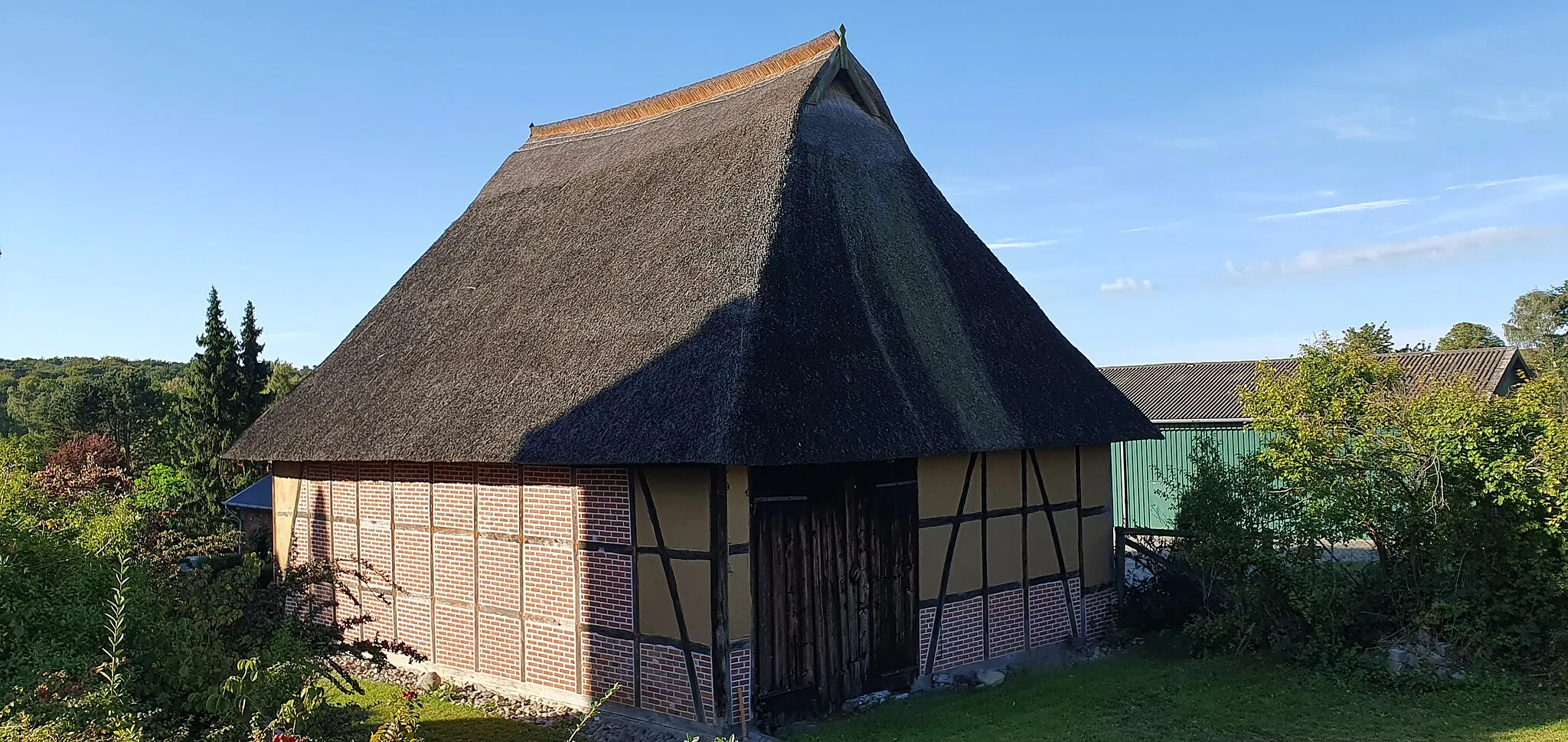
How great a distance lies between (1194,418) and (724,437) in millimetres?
18562

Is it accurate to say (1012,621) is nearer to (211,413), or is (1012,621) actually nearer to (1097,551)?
(1097,551)

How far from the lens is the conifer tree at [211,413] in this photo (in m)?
22.0

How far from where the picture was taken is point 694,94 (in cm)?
1375

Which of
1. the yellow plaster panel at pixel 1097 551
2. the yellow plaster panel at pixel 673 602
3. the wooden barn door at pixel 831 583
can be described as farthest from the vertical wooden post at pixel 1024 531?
the yellow plaster panel at pixel 673 602

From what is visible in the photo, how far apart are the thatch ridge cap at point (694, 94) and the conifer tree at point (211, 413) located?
11210mm

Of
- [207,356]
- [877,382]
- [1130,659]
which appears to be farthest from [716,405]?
[207,356]

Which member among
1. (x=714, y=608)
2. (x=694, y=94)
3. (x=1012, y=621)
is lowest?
(x=1012, y=621)

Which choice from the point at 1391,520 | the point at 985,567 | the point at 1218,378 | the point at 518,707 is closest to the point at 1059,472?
the point at 985,567

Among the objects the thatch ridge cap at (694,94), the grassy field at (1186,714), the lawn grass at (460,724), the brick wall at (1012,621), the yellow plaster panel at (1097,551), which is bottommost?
the lawn grass at (460,724)

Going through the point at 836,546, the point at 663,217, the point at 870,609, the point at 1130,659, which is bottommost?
the point at 1130,659

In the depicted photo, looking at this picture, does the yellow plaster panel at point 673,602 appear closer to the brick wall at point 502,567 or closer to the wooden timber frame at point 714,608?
the wooden timber frame at point 714,608

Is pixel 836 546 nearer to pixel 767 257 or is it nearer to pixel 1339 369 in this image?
pixel 767 257

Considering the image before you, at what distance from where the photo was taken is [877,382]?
9125 millimetres

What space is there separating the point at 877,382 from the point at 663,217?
3444 mm
